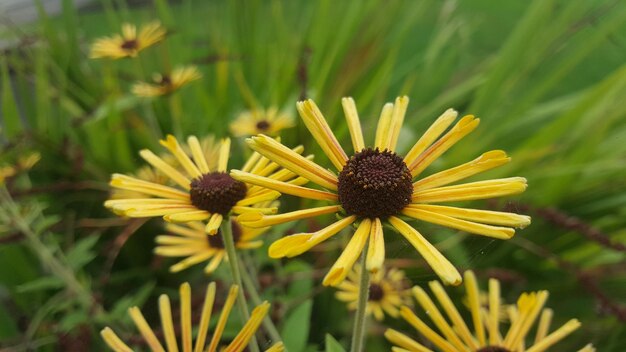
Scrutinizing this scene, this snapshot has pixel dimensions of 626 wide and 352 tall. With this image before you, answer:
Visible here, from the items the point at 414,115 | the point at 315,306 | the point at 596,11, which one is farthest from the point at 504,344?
the point at 596,11

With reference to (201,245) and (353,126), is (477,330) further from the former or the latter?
(201,245)

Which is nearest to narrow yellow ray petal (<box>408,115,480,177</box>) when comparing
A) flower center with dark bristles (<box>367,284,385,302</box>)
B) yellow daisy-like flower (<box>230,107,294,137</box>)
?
flower center with dark bristles (<box>367,284,385,302</box>)

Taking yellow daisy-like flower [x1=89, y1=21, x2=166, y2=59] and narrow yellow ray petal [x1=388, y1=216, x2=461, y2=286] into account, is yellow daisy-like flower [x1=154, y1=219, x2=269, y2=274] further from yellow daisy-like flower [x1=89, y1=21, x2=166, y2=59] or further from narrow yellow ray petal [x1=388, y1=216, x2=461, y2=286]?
yellow daisy-like flower [x1=89, y1=21, x2=166, y2=59]

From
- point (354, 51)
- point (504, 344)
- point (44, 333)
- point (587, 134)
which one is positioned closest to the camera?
point (504, 344)

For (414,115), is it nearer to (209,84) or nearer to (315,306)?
(315,306)

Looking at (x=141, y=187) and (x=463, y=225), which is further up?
(x=141, y=187)

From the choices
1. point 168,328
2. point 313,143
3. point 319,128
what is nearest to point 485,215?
point 319,128

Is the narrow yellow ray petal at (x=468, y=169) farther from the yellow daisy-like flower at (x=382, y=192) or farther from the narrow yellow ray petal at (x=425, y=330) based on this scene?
the narrow yellow ray petal at (x=425, y=330)
